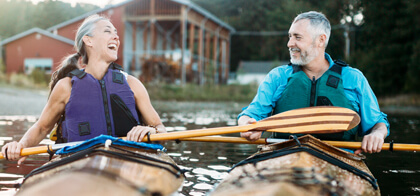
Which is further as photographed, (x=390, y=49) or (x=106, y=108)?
(x=390, y=49)

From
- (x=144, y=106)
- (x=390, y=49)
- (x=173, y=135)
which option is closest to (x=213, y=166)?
(x=144, y=106)

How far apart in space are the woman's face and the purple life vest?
14cm

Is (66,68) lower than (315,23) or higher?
lower

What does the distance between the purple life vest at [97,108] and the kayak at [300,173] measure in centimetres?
93

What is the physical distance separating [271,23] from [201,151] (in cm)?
3407

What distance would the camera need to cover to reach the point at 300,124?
9.30 ft

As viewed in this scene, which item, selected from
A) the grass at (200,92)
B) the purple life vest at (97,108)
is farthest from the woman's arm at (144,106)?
the grass at (200,92)

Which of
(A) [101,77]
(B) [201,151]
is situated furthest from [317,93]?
(B) [201,151]

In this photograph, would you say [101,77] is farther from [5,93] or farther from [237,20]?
[237,20]

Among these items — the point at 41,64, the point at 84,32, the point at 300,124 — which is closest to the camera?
the point at 300,124

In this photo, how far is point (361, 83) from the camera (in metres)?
3.01

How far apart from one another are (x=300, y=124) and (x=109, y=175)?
1.38 meters

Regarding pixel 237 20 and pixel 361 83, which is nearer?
pixel 361 83

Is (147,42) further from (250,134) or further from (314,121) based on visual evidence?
(314,121)
